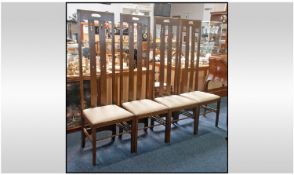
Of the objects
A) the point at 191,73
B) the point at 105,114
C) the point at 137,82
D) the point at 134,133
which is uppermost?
the point at 191,73

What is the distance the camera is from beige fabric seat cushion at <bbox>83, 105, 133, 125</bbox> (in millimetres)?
2276

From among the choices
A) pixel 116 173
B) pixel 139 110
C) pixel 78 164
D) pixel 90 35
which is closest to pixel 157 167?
pixel 116 173

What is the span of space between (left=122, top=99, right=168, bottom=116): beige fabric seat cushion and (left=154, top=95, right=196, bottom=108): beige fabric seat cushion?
5.0 inches

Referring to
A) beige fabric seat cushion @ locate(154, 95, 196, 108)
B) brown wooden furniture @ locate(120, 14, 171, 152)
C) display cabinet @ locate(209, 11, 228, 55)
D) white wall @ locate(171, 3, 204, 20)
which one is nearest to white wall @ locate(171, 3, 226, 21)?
white wall @ locate(171, 3, 204, 20)

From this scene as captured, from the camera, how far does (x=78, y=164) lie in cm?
233

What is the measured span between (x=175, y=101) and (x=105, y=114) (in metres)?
0.97

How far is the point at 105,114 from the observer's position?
238 centimetres

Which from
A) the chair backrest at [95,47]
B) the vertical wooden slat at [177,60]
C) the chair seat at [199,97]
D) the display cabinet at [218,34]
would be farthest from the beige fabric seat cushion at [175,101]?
the display cabinet at [218,34]

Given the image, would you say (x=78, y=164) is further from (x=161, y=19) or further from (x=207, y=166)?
(x=161, y=19)

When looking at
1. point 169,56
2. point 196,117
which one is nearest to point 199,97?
point 196,117

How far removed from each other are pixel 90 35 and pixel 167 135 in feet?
4.67

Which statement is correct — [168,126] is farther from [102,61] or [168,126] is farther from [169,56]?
[102,61]

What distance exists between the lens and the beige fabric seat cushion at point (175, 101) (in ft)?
9.40

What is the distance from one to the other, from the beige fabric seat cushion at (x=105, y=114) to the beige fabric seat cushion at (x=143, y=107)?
118 mm
